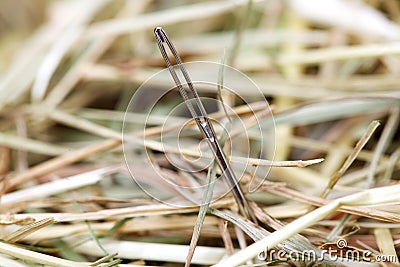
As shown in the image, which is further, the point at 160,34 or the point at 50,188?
the point at 50,188

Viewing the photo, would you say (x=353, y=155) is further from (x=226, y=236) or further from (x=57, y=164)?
(x=57, y=164)

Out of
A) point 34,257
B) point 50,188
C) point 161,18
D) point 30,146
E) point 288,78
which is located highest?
point 161,18

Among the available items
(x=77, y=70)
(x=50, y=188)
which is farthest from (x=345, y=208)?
(x=77, y=70)

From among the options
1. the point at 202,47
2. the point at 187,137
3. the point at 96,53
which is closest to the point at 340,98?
the point at 187,137

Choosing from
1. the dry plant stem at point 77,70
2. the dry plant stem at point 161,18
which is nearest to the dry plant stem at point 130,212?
the dry plant stem at point 77,70

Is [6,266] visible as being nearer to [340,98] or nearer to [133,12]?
[340,98]

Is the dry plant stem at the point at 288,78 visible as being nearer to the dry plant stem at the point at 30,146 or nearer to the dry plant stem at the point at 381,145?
the dry plant stem at the point at 381,145

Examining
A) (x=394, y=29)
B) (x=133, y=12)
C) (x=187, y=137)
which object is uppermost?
(x=133, y=12)
